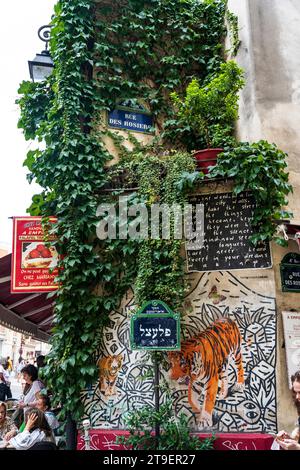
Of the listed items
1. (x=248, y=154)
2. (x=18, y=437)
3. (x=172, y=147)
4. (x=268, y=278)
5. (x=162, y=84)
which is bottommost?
(x=18, y=437)

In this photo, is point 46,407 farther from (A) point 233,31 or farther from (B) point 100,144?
(A) point 233,31

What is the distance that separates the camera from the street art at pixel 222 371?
595 centimetres

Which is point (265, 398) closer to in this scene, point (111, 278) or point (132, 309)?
point (132, 309)

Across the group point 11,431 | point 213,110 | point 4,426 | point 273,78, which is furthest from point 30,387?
point 273,78

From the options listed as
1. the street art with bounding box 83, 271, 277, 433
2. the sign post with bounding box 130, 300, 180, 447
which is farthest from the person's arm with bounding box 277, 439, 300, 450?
the sign post with bounding box 130, 300, 180, 447

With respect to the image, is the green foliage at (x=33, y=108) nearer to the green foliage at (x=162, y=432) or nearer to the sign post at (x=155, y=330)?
the sign post at (x=155, y=330)

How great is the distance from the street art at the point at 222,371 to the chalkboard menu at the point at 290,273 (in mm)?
208

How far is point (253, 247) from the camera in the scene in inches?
254

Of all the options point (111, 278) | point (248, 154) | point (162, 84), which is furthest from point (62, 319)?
point (162, 84)

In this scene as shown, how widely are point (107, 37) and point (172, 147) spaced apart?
2369 millimetres

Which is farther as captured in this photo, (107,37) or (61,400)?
(107,37)

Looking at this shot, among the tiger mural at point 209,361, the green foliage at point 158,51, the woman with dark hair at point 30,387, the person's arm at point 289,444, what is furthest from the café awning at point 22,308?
the person's arm at point 289,444

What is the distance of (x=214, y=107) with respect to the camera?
23.9ft

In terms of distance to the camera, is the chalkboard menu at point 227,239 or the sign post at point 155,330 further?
the chalkboard menu at point 227,239
